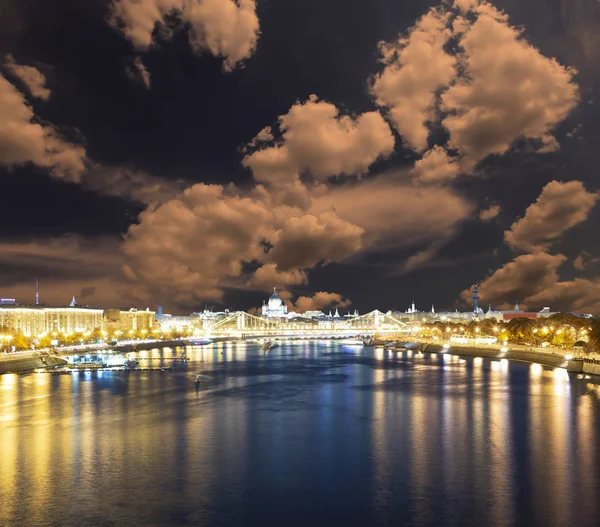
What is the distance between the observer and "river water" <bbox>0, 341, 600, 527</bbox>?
68.6 feet

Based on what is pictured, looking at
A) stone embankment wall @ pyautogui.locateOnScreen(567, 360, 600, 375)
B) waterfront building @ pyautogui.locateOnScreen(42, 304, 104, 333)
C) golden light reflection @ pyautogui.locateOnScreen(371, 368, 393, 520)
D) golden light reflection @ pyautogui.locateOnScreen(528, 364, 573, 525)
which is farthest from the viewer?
waterfront building @ pyautogui.locateOnScreen(42, 304, 104, 333)

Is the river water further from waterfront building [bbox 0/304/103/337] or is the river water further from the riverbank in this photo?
waterfront building [bbox 0/304/103/337]

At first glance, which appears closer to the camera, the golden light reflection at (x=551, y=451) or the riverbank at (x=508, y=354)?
→ the golden light reflection at (x=551, y=451)

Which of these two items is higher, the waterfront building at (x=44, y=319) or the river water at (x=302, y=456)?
the waterfront building at (x=44, y=319)

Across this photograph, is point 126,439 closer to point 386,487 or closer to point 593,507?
point 386,487

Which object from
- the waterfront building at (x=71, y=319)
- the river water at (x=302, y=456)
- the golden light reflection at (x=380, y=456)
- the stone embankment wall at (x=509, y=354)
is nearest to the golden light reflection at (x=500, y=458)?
the river water at (x=302, y=456)

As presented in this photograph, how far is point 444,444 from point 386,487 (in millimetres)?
7488

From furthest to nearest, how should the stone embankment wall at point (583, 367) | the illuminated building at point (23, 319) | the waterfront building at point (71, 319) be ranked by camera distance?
the waterfront building at point (71, 319)
the illuminated building at point (23, 319)
the stone embankment wall at point (583, 367)

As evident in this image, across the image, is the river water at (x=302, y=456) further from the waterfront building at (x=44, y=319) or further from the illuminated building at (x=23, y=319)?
the waterfront building at (x=44, y=319)

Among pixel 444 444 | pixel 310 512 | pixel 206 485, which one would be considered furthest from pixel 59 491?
pixel 444 444

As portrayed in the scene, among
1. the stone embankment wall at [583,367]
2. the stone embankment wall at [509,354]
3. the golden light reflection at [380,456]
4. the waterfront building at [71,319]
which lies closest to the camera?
the golden light reflection at [380,456]

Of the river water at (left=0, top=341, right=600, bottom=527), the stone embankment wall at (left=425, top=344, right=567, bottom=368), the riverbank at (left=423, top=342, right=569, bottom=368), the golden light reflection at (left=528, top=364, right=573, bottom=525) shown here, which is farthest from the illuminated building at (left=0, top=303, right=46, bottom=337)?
the golden light reflection at (left=528, top=364, right=573, bottom=525)

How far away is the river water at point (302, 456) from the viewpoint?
20922 millimetres

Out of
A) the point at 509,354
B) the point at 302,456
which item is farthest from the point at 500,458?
the point at 509,354
